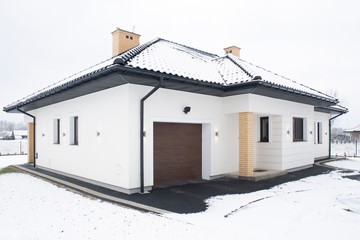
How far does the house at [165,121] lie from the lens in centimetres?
738

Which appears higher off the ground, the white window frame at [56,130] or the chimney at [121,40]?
the chimney at [121,40]

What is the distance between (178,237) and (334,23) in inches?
644

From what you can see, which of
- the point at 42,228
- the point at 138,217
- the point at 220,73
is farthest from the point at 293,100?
the point at 42,228

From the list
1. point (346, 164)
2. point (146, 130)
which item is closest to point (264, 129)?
point (346, 164)

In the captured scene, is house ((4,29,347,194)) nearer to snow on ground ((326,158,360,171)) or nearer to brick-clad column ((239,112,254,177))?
brick-clad column ((239,112,254,177))

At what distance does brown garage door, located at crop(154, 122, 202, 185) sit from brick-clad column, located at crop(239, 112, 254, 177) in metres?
1.56

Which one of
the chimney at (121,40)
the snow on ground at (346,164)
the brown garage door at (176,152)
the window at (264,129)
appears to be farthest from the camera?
the snow on ground at (346,164)

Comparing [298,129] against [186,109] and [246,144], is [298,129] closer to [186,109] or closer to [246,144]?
[246,144]

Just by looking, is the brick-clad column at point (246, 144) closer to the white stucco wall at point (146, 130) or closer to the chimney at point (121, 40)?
the white stucco wall at point (146, 130)

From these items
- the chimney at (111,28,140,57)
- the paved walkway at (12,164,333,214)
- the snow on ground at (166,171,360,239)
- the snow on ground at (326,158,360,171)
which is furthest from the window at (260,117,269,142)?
the chimney at (111,28,140,57)

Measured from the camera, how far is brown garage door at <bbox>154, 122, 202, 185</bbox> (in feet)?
27.7

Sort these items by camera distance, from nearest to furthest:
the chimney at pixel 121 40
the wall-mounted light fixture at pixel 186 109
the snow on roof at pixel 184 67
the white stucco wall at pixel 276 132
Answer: the snow on roof at pixel 184 67 < the wall-mounted light fixture at pixel 186 109 < the white stucco wall at pixel 276 132 < the chimney at pixel 121 40

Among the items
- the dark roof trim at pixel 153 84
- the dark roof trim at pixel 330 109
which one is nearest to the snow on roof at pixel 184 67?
the dark roof trim at pixel 153 84

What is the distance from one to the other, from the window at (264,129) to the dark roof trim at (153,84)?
4.45 feet
